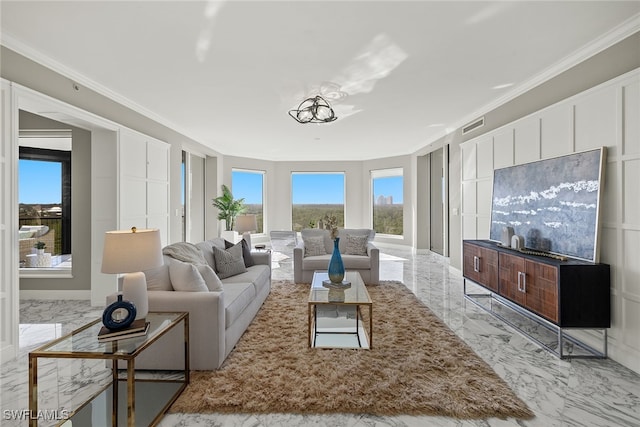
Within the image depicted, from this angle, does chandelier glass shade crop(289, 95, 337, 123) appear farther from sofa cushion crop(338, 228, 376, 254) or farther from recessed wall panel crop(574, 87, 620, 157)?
recessed wall panel crop(574, 87, 620, 157)

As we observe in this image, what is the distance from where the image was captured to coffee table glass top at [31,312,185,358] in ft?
5.49

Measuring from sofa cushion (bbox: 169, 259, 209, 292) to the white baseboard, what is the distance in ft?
9.79

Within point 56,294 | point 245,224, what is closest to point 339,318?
point 245,224

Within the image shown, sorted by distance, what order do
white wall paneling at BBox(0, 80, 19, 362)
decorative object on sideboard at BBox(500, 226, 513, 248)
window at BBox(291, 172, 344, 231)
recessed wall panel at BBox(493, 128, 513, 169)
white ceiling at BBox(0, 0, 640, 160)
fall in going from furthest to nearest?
window at BBox(291, 172, 344, 231) < recessed wall panel at BBox(493, 128, 513, 169) < decorative object on sideboard at BBox(500, 226, 513, 248) < white wall paneling at BBox(0, 80, 19, 362) < white ceiling at BBox(0, 0, 640, 160)

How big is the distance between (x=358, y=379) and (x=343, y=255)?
2957mm

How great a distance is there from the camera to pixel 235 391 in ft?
7.05

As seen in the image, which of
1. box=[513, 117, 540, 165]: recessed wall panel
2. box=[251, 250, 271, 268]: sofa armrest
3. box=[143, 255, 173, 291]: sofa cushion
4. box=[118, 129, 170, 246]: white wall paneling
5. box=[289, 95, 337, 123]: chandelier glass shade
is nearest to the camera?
box=[143, 255, 173, 291]: sofa cushion

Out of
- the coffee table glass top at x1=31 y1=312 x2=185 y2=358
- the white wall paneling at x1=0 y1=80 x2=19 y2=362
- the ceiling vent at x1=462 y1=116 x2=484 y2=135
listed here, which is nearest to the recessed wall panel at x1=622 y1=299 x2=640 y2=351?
the ceiling vent at x1=462 y1=116 x2=484 y2=135

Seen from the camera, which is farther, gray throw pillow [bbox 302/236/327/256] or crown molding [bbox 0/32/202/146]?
gray throw pillow [bbox 302/236/327/256]

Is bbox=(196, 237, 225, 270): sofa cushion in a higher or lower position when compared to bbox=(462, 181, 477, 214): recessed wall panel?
lower

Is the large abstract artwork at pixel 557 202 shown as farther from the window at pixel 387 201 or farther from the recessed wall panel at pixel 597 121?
the window at pixel 387 201

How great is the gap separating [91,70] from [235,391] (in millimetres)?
3586

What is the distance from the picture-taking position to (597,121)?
2770 mm

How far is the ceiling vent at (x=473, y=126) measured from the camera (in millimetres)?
4832
